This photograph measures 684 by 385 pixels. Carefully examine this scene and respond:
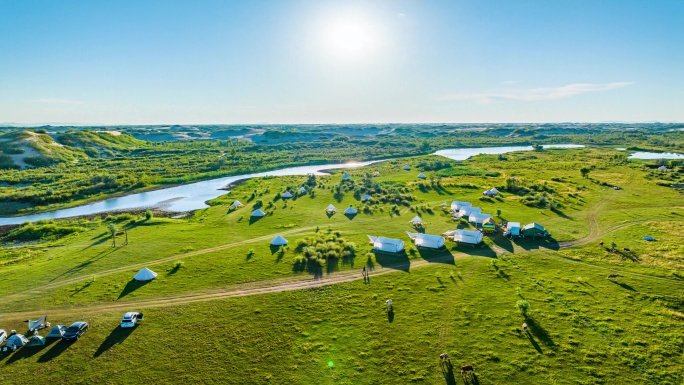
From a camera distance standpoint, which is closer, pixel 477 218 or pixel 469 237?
pixel 469 237

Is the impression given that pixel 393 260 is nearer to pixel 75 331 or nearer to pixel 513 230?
pixel 513 230

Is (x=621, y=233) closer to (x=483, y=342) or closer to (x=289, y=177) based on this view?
(x=483, y=342)

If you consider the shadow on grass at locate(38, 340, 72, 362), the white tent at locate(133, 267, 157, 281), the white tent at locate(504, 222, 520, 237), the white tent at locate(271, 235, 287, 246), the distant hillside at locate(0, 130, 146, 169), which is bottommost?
the shadow on grass at locate(38, 340, 72, 362)

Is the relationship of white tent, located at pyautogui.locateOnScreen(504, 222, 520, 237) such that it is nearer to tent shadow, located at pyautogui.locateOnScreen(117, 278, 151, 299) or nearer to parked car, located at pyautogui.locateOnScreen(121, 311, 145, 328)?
parked car, located at pyautogui.locateOnScreen(121, 311, 145, 328)

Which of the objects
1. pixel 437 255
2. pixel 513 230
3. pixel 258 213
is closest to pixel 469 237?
pixel 437 255

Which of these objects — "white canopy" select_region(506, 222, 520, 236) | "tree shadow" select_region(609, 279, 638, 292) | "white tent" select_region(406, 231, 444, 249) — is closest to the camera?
"tree shadow" select_region(609, 279, 638, 292)

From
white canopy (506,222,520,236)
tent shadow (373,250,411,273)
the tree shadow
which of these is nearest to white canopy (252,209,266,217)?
tent shadow (373,250,411,273)

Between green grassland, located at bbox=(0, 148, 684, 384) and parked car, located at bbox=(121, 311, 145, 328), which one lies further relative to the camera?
parked car, located at bbox=(121, 311, 145, 328)

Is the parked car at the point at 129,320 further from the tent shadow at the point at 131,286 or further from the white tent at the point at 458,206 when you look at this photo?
the white tent at the point at 458,206
